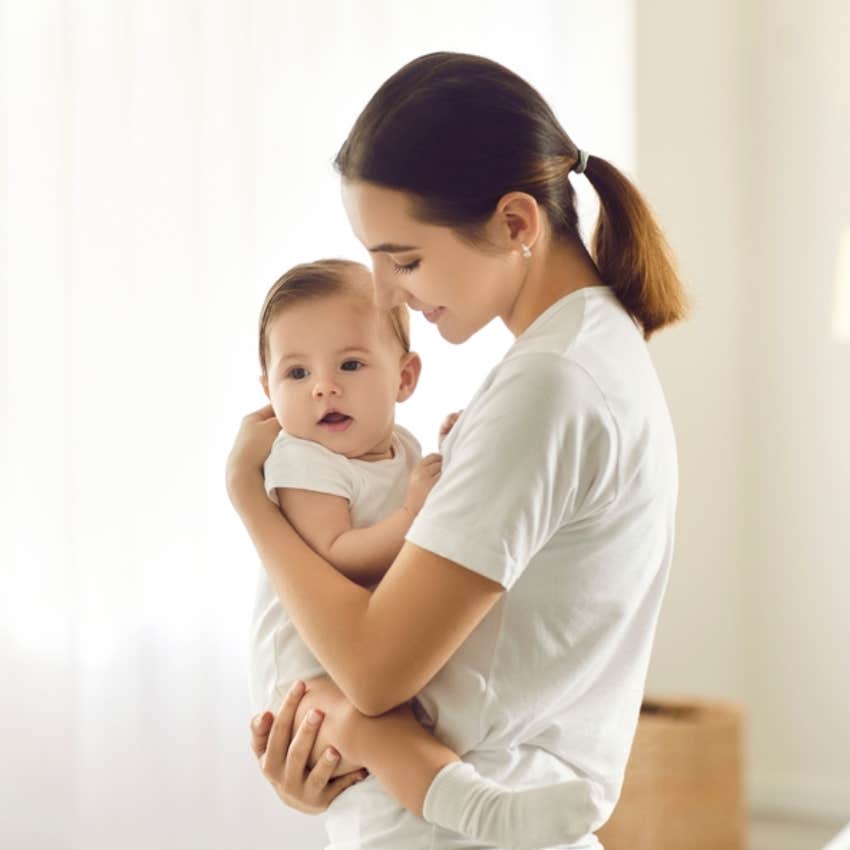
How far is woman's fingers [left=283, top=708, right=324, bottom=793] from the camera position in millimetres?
1309

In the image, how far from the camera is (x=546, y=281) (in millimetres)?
1275

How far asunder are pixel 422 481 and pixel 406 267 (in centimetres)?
23

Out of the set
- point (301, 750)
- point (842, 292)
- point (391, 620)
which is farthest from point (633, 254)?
point (842, 292)

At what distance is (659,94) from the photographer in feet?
11.4

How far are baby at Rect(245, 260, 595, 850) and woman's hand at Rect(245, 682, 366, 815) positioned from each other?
2cm

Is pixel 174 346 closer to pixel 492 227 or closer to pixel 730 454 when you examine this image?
pixel 492 227

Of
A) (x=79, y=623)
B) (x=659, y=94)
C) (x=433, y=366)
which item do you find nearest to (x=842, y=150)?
(x=659, y=94)

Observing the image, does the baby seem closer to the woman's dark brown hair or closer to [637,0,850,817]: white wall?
the woman's dark brown hair

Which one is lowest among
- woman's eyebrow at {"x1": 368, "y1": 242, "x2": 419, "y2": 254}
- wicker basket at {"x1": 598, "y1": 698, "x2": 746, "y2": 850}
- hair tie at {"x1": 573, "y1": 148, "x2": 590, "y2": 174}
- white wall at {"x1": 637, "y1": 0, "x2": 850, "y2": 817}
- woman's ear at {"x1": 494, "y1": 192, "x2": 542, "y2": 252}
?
wicker basket at {"x1": 598, "y1": 698, "x2": 746, "y2": 850}

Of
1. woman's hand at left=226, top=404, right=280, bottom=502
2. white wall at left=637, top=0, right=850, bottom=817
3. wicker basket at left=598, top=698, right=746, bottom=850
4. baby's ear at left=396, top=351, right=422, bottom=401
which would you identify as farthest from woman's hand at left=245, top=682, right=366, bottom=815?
white wall at left=637, top=0, right=850, bottom=817

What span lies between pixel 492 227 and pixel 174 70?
119 centimetres

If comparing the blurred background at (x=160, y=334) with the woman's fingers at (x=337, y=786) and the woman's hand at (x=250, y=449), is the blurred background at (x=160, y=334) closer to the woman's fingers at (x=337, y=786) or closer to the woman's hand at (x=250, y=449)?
the woman's hand at (x=250, y=449)

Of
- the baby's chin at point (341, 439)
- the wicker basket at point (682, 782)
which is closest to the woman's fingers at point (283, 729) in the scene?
the baby's chin at point (341, 439)

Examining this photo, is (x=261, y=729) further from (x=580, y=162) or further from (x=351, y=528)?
(x=580, y=162)
